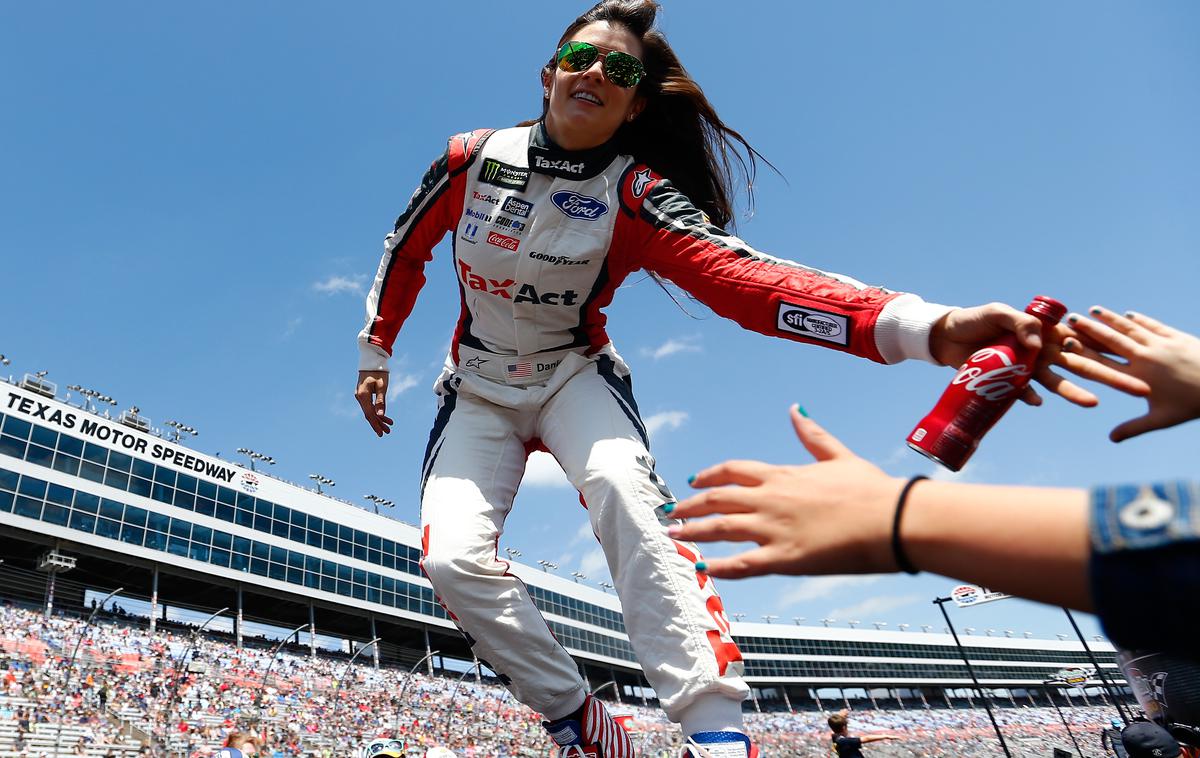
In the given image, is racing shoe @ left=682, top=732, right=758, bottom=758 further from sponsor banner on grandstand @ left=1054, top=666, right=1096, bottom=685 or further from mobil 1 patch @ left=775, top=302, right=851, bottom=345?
sponsor banner on grandstand @ left=1054, top=666, right=1096, bottom=685

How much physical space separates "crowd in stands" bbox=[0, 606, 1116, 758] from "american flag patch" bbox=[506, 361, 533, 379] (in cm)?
1438

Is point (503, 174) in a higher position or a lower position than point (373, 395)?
higher

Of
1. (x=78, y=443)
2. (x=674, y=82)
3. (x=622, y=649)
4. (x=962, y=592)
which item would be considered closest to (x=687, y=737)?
Result: (x=674, y=82)

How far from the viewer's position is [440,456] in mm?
3625

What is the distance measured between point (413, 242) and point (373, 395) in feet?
2.98

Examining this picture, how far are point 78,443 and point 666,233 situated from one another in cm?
4255

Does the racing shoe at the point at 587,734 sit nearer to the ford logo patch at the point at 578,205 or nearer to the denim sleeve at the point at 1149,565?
the ford logo patch at the point at 578,205

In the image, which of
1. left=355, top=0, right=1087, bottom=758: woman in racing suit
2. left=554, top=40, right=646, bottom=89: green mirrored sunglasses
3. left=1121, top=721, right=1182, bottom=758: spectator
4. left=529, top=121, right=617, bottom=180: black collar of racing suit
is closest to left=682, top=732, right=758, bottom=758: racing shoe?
left=355, top=0, right=1087, bottom=758: woman in racing suit

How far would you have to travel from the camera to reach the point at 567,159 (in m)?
3.63

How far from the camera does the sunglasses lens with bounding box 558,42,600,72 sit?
11.9 feet

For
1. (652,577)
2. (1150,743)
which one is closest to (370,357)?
(652,577)

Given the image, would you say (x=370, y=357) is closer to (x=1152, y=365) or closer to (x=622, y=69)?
(x=622, y=69)

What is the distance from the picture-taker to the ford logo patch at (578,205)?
353 centimetres

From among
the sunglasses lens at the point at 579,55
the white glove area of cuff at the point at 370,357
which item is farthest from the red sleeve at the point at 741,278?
the white glove area of cuff at the point at 370,357
